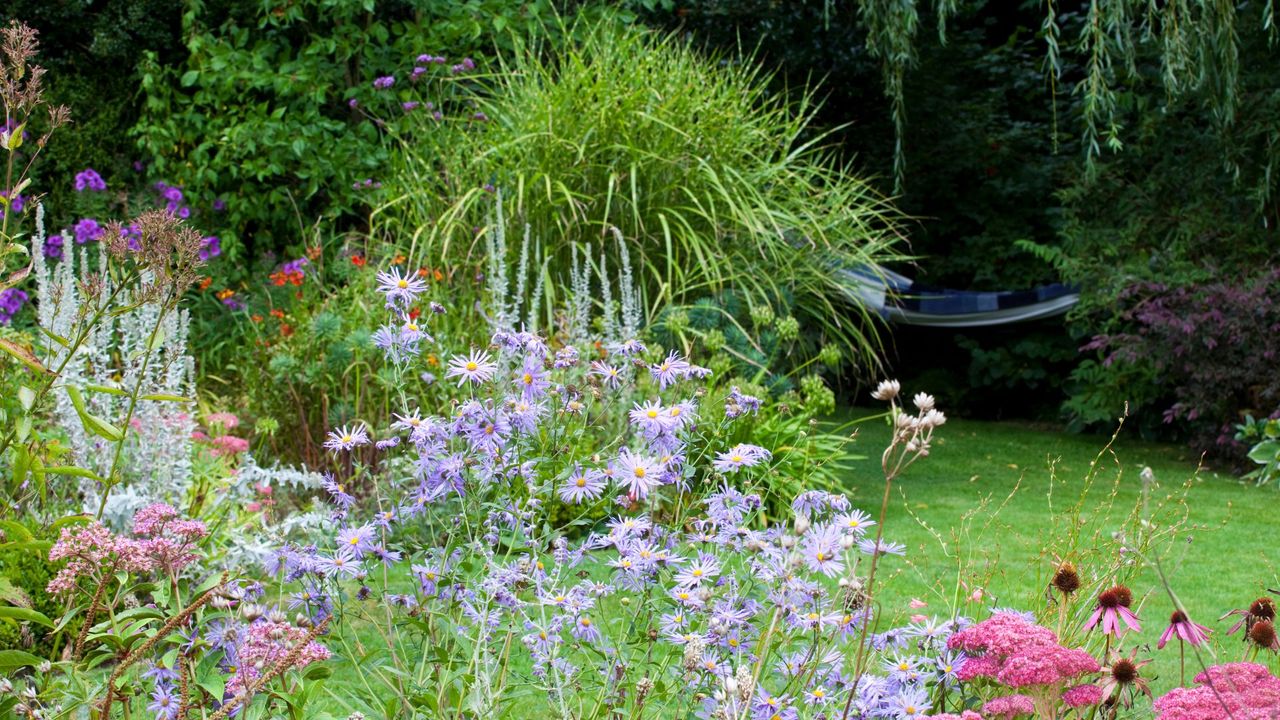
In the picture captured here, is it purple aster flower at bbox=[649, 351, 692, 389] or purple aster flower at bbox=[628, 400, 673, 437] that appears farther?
purple aster flower at bbox=[649, 351, 692, 389]

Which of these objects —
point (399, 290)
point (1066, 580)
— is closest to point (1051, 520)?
point (1066, 580)

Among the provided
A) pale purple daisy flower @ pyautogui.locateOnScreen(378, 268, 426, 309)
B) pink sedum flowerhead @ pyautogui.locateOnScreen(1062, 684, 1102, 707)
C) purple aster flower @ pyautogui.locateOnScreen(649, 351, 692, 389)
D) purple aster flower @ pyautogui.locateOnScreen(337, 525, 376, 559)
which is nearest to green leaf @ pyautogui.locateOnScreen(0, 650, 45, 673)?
purple aster flower @ pyautogui.locateOnScreen(337, 525, 376, 559)

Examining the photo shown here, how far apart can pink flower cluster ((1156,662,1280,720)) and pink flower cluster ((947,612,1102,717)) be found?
0.37 feet

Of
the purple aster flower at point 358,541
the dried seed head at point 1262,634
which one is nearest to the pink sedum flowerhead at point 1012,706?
the dried seed head at point 1262,634

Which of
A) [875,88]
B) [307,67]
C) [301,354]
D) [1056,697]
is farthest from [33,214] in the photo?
[1056,697]

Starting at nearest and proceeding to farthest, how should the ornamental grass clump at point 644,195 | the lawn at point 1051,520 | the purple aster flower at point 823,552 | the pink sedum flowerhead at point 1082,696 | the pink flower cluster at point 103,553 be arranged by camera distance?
the pink flower cluster at point 103,553, the purple aster flower at point 823,552, the pink sedum flowerhead at point 1082,696, the lawn at point 1051,520, the ornamental grass clump at point 644,195

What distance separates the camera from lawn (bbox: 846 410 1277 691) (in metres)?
3.05

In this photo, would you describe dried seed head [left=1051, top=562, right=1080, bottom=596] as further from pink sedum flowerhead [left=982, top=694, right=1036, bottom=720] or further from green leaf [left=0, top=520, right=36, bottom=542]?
green leaf [left=0, top=520, right=36, bottom=542]

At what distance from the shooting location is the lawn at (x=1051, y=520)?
3.05 meters

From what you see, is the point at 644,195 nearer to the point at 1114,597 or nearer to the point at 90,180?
the point at 90,180

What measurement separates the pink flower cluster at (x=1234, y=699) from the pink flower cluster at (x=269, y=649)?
3.73 feet

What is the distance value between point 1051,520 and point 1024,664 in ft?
3.86

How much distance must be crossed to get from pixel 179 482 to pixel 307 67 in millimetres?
4326

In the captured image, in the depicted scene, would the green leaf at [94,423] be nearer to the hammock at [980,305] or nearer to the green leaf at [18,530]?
the green leaf at [18,530]
